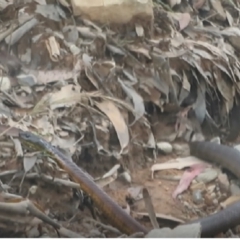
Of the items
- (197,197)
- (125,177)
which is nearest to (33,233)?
(125,177)

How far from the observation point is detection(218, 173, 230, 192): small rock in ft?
8.21

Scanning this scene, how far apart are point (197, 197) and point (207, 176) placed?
18cm

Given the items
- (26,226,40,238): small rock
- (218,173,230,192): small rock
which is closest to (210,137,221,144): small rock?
(218,173,230,192): small rock

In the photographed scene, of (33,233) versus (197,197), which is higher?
(33,233)

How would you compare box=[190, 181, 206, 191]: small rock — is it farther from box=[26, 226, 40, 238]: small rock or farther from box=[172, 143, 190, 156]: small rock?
box=[26, 226, 40, 238]: small rock

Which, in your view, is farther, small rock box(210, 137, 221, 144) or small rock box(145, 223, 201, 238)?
small rock box(210, 137, 221, 144)

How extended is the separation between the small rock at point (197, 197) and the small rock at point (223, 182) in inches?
3.7

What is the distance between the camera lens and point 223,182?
100 inches

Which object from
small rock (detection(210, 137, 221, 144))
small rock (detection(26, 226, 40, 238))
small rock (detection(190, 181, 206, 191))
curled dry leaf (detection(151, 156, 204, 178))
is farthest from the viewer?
small rock (detection(210, 137, 221, 144))

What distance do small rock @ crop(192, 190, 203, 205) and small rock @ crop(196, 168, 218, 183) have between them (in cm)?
9

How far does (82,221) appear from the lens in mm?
2096

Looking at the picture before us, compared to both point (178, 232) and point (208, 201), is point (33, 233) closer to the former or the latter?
point (178, 232)

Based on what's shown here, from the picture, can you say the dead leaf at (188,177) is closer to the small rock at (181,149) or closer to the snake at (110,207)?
the small rock at (181,149)

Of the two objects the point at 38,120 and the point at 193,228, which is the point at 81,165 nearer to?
the point at 38,120
